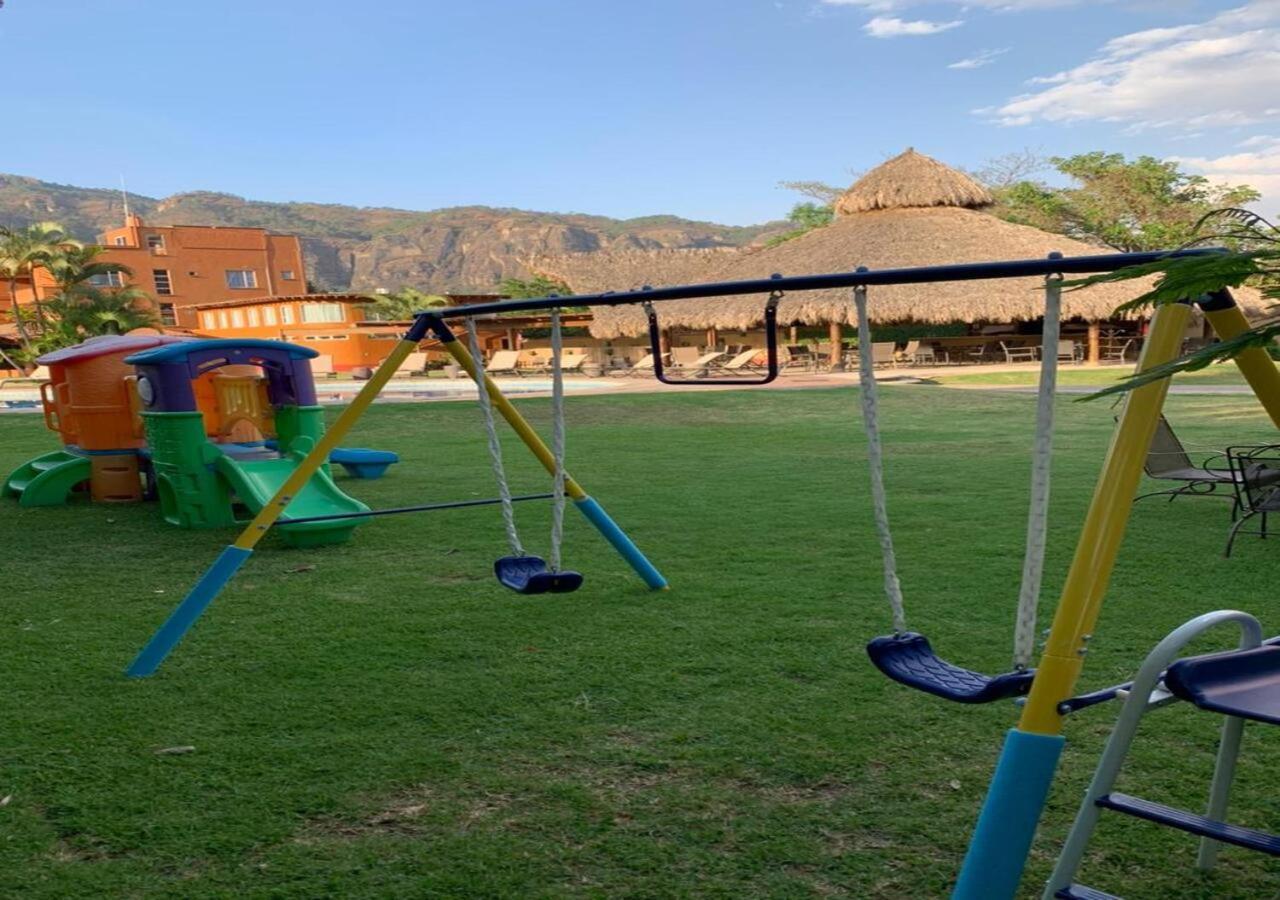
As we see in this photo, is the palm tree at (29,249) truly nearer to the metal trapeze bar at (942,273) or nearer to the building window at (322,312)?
Answer: the building window at (322,312)

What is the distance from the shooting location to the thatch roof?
1099 inches

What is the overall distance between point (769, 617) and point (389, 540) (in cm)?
306

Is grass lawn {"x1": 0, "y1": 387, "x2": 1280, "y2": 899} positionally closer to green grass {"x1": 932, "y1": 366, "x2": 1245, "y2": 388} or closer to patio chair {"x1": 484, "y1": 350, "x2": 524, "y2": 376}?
green grass {"x1": 932, "y1": 366, "x2": 1245, "y2": 388}

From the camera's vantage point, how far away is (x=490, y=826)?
265cm

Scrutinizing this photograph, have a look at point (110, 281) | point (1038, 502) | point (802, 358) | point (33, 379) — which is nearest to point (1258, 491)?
point (1038, 502)

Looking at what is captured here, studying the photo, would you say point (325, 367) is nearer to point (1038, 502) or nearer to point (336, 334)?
point (336, 334)

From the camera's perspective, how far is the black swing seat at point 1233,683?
1697 millimetres

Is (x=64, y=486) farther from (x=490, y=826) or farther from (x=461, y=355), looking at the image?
(x=490, y=826)

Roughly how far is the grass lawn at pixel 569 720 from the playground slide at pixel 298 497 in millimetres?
172

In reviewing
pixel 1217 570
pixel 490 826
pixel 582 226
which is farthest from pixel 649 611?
pixel 582 226

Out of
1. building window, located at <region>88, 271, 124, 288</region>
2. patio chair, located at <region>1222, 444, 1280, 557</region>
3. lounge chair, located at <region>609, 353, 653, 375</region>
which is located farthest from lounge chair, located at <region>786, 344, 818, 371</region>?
building window, located at <region>88, 271, 124, 288</region>

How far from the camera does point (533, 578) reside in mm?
4148

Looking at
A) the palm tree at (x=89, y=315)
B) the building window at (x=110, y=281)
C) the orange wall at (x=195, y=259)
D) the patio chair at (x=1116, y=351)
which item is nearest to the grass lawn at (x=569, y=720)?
the patio chair at (x=1116, y=351)

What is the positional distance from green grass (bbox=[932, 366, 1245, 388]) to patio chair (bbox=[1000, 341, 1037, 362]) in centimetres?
299
